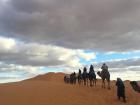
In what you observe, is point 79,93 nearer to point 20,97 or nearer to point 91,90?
point 91,90

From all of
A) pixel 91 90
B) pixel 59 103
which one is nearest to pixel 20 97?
pixel 59 103

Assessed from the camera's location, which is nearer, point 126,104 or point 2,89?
point 126,104

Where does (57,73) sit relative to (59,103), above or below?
above

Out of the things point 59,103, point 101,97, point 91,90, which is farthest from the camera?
point 91,90

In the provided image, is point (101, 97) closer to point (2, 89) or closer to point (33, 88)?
point (33, 88)

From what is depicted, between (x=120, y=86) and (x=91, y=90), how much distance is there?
4254mm

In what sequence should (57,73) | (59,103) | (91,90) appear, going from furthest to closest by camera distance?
(57,73) → (91,90) → (59,103)

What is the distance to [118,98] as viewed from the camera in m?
29.3

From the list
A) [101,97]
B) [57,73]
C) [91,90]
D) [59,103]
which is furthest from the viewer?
[57,73]

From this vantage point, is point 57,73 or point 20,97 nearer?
point 20,97

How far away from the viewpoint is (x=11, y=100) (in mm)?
28906

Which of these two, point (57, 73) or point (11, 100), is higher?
point (57, 73)

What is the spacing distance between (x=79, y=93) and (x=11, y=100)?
5689 millimetres

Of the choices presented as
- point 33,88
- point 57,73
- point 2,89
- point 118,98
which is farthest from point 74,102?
point 57,73
